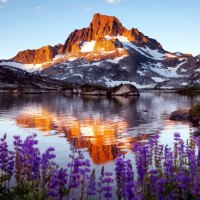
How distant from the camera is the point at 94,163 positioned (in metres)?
24.6

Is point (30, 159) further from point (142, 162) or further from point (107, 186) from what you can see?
point (142, 162)

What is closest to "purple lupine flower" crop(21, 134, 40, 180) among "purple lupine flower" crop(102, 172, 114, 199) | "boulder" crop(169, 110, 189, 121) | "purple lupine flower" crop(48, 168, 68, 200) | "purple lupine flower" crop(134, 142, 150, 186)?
"purple lupine flower" crop(48, 168, 68, 200)

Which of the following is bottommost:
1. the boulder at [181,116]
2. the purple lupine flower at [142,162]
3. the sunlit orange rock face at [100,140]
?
the sunlit orange rock face at [100,140]

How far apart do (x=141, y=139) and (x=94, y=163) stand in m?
12.6

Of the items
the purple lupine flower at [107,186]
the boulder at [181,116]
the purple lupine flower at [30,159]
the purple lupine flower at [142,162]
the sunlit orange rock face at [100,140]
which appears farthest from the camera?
the boulder at [181,116]

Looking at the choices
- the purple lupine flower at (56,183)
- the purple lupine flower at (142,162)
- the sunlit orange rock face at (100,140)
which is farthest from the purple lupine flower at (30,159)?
the sunlit orange rock face at (100,140)

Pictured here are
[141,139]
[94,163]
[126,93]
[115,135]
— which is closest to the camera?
[94,163]

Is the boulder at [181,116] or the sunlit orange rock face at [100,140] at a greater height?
the boulder at [181,116]

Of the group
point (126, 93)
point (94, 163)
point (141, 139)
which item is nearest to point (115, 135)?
point (141, 139)

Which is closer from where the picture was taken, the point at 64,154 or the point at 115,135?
the point at 64,154

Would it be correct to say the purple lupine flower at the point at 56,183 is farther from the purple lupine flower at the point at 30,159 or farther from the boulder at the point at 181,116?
→ the boulder at the point at 181,116

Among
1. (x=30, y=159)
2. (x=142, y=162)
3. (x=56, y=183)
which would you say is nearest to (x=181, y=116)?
(x=142, y=162)

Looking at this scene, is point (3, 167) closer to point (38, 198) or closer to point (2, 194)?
point (2, 194)

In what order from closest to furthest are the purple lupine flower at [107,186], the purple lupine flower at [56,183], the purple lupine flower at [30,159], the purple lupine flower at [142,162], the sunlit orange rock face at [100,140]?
the purple lupine flower at [56,183], the purple lupine flower at [107,186], the purple lupine flower at [30,159], the purple lupine flower at [142,162], the sunlit orange rock face at [100,140]
